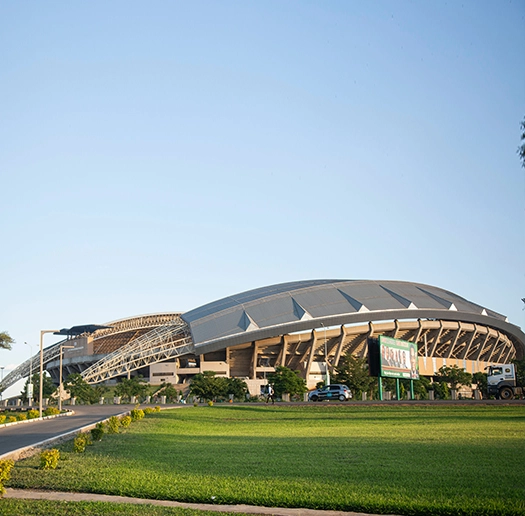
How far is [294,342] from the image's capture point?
92.6 m

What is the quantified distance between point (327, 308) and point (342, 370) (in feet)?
59.6

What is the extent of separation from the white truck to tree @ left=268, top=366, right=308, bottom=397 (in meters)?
22.1

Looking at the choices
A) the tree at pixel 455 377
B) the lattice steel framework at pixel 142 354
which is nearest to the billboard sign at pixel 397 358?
the tree at pixel 455 377

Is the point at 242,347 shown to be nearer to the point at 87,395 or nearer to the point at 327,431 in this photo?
the point at 87,395

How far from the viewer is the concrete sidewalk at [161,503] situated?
10.5 metres

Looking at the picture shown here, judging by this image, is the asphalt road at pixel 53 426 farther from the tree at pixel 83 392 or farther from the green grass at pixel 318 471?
the tree at pixel 83 392

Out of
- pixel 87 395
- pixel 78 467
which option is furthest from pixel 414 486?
pixel 87 395

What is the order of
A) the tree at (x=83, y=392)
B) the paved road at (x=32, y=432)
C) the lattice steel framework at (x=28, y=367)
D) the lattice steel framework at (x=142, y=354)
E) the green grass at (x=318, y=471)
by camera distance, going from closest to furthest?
the green grass at (x=318, y=471), the paved road at (x=32, y=432), the tree at (x=83, y=392), the lattice steel framework at (x=142, y=354), the lattice steel framework at (x=28, y=367)

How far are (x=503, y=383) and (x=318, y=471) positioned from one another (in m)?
44.9

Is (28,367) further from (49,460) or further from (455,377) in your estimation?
(49,460)

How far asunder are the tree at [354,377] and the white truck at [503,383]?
55.3ft

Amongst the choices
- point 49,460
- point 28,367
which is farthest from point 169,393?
point 49,460

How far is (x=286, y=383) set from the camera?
7138cm

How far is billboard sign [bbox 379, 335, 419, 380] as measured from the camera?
57.5 metres
